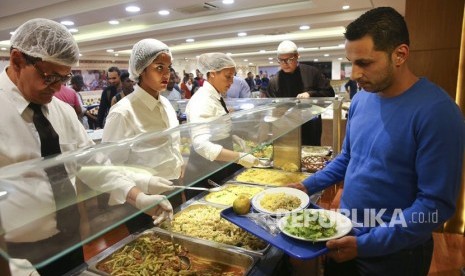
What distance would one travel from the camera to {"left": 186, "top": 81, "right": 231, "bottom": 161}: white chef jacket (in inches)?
57.8

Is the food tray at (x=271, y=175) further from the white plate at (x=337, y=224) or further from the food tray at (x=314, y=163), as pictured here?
the white plate at (x=337, y=224)

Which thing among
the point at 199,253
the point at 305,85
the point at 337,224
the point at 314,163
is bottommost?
the point at 199,253

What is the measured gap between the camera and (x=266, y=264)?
1.27m

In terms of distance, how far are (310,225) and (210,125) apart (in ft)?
2.46

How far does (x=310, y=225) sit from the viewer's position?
1.13 metres

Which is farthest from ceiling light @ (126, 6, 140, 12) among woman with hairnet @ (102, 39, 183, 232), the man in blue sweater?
the man in blue sweater

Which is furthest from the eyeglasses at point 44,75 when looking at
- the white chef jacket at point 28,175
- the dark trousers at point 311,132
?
the dark trousers at point 311,132

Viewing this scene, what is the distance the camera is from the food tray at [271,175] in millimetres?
2207

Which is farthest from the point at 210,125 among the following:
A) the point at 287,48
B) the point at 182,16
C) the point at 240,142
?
the point at 182,16

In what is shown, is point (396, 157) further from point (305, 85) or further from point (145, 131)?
point (305, 85)

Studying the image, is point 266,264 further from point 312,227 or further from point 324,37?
point 324,37

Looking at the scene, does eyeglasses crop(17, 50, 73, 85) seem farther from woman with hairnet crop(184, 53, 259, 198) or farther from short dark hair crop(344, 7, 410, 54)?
short dark hair crop(344, 7, 410, 54)

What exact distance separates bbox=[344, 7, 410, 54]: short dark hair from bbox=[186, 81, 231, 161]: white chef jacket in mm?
786

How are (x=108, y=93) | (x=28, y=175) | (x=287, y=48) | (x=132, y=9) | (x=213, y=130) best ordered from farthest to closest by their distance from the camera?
1. (x=132, y=9)
2. (x=108, y=93)
3. (x=287, y=48)
4. (x=213, y=130)
5. (x=28, y=175)
